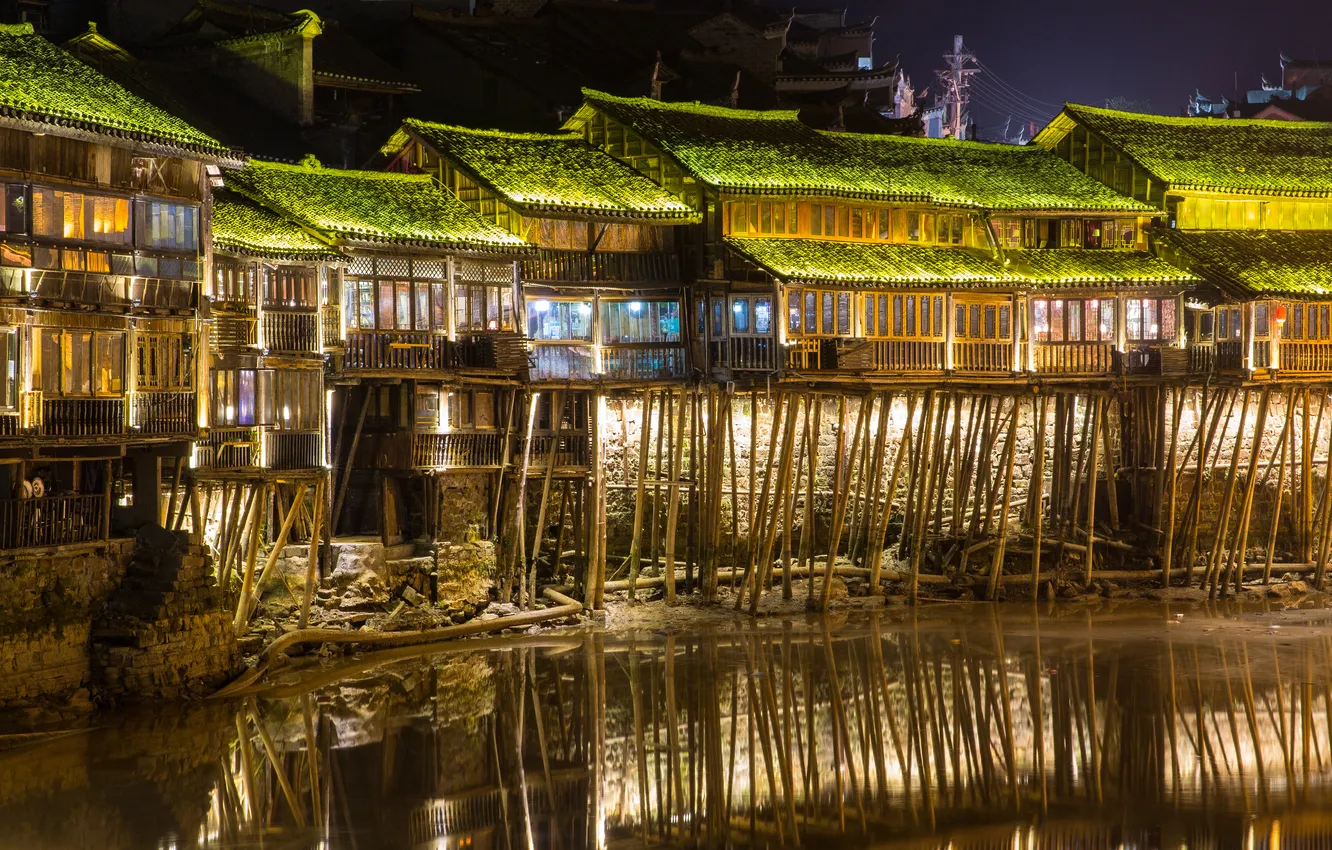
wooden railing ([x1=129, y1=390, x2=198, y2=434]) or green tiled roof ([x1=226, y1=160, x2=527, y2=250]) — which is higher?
green tiled roof ([x1=226, y1=160, x2=527, y2=250])

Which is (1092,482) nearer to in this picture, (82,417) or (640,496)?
(640,496)

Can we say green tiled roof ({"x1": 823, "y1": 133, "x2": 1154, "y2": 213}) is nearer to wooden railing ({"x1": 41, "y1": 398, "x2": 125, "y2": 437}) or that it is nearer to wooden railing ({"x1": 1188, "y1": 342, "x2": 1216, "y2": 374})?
wooden railing ({"x1": 1188, "y1": 342, "x2": 1216, "y2": 374})

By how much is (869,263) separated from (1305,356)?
11.0 metres

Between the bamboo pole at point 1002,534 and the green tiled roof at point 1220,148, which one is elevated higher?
the green tiled roof at point 1220,148

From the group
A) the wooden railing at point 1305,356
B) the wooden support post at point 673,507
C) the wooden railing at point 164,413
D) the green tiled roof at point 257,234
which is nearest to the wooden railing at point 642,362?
the wooden support post at point 673,507

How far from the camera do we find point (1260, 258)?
42312 millimetres

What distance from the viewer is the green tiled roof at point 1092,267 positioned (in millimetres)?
40688

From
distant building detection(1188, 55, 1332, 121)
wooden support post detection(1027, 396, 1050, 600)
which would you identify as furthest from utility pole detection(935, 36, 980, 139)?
wooden support post detection(1027, 396, 1050, 600)

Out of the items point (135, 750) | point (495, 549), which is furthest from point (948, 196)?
point (135, 750)

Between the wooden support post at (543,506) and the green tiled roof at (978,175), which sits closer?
the wooden support post at (543,506)

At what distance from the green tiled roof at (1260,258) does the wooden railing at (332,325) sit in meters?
20.8

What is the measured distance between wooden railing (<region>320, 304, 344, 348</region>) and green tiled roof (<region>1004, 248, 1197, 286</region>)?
16623mm

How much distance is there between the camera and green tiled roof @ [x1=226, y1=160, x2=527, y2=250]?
3441 centimetres

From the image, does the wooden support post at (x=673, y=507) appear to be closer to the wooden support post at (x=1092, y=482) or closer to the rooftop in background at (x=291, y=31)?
the wooden support post at (x=1092, y=482)
